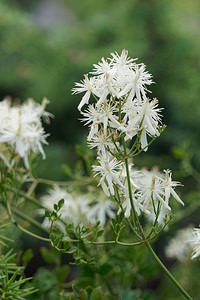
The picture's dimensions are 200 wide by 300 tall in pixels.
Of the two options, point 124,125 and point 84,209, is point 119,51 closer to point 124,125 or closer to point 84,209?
point 84,209

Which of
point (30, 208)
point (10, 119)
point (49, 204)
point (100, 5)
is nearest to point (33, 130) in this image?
point (10, 119)

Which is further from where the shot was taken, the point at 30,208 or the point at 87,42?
the point at 87,42

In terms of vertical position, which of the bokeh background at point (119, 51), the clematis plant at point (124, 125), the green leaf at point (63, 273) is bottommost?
the green leaf at point (63, 273)

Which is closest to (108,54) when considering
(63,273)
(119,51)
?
(119,51)

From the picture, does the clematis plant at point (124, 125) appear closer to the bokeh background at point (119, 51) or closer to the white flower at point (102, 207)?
the white flower at point (102, 207)

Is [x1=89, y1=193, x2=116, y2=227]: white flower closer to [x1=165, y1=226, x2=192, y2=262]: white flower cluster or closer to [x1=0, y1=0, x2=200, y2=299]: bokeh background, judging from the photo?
[x1=165, y1=226, x2=192, y2=262]: white flower cluster

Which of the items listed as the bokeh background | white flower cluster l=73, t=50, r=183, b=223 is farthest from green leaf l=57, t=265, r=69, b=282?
the bokeh background

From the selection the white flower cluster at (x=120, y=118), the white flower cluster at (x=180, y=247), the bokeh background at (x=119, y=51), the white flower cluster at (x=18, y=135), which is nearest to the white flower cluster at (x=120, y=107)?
the white flower cluster at (x=120, y=118)

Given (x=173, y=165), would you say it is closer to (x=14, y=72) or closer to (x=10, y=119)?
(x=10, y=119)
